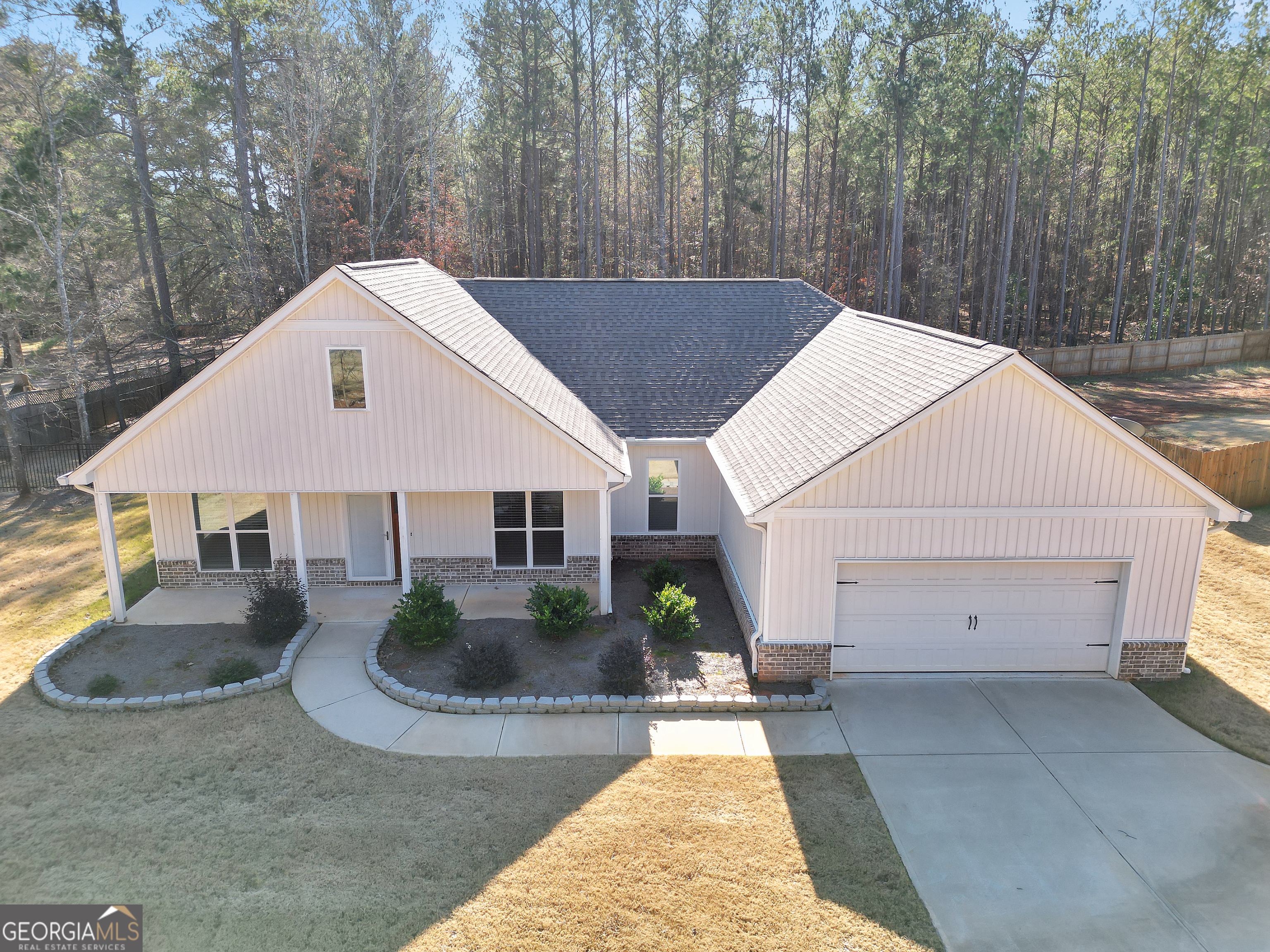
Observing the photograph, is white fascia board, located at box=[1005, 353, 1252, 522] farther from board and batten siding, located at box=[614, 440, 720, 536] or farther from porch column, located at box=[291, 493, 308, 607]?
porch column, located at box=[291, 493, 308, 607]

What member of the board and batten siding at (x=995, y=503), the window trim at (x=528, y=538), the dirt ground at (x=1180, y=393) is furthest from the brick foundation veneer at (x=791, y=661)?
the dirt ground at (x=1180, y=393)

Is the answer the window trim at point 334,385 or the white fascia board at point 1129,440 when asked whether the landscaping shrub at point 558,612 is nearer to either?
the window trim at point 334,385

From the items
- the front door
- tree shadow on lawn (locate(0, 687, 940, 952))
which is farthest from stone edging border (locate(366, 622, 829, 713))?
the front door

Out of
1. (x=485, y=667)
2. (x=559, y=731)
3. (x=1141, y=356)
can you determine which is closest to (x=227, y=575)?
(x=485, y=667)

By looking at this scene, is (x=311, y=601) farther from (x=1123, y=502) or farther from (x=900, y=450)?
(x=1123, y=502)

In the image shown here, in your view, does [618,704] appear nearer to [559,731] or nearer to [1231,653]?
[559,731]

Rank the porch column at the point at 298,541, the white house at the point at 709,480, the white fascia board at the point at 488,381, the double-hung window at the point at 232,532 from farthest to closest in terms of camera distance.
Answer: the double-hung window at the point at 232,532 < the porch column at the point at 298,541 < the white fascia board at the point at 488,381 < the white house at the point at 709,480
